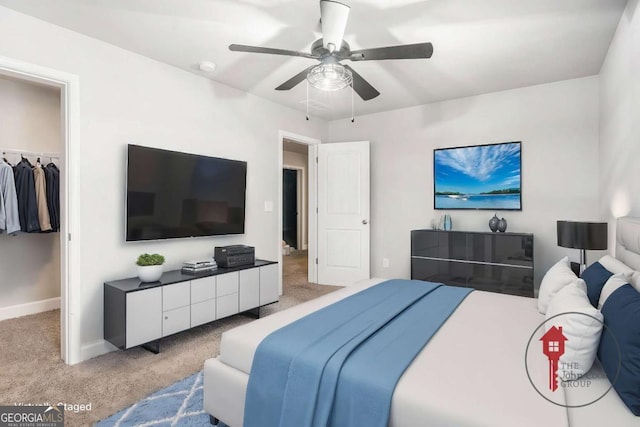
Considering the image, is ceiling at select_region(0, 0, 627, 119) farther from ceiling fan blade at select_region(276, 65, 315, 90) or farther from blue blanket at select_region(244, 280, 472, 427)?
blue blanket at select_region(244, 280, 472, 427)

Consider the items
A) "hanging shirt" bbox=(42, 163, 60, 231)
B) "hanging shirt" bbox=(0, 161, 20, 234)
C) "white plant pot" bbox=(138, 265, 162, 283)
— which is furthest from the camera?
"hanging shirt" bbox=(42, 163, 60, 231)

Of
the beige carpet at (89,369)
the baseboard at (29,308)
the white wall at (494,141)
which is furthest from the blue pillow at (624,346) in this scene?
the baseboard at (29,308)

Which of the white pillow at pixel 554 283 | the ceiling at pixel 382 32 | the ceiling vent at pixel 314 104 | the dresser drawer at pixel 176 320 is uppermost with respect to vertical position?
the ceiling vent at pixel 314 104

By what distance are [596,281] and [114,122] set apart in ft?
11.7

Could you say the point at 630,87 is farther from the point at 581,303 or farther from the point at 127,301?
the point at 127,301

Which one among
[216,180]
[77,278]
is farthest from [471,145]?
[77,278]

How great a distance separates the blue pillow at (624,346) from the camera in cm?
107

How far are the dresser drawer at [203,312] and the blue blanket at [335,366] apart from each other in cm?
152

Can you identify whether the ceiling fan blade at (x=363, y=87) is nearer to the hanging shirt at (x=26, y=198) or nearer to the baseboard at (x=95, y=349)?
the baseboard at (x=95, y=349)

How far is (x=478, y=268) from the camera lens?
3.79m

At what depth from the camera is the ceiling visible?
7.56ft

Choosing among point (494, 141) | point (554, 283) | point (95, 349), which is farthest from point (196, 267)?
point (494, 141)

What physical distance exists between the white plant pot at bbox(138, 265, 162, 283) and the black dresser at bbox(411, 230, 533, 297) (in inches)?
115

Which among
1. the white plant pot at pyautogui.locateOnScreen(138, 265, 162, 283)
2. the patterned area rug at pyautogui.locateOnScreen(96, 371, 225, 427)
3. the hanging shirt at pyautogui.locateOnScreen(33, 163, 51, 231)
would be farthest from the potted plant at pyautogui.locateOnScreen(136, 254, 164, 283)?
the hanging shirt at pyautogui.locateOnScreen(33, 163, 51, 231)
